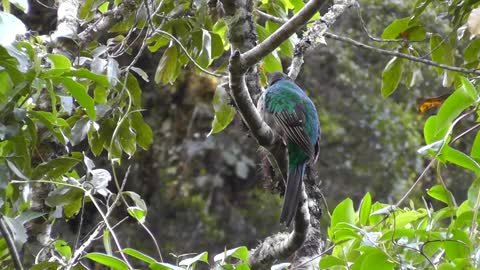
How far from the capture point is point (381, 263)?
1.98m

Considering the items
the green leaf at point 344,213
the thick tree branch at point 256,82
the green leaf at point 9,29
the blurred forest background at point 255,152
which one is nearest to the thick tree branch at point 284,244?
the thick tree branch at point 256,82

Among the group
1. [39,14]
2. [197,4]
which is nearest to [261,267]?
[197,4]

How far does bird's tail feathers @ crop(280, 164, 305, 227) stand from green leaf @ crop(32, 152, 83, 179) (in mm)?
644

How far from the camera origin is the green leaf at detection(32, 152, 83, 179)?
2.37 m

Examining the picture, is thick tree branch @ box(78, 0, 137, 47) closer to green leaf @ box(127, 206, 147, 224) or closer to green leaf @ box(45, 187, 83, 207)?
green leaf @ box(45, 187, 83, 207)

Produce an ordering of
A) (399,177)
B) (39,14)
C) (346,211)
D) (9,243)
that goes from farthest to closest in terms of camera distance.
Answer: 1. (399,177)
2. (39,14)
3. (346,211)
4. (9,243)

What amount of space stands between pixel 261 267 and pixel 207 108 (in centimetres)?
391

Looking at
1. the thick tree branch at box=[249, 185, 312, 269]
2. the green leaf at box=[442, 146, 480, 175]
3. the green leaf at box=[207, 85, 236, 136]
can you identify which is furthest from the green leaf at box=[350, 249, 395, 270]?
the green leaf at box=[207, 85, 236, 136]

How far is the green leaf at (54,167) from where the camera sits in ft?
7.79

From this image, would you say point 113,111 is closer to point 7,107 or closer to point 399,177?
point 7,107

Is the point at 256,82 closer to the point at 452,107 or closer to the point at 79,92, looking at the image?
the point at 79,92

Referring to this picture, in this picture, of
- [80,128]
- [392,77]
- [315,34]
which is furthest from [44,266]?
[392,77]

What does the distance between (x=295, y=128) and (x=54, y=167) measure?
3.97 feet

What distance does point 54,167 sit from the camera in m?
2.40
